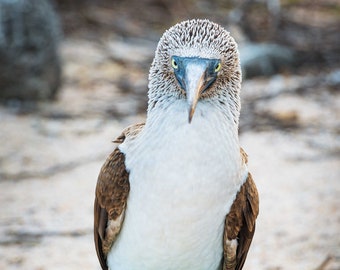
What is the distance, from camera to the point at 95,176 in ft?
19.5

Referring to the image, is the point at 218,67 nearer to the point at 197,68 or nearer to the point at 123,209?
the point at 197,68

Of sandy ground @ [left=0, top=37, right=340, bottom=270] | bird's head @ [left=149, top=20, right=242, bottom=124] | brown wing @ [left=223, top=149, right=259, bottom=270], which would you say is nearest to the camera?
bird's head @ [left=149, top=20, right=242, bottom=124]

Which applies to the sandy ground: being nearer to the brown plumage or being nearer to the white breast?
the brown plumage

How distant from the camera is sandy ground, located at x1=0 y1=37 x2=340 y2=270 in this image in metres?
4.81

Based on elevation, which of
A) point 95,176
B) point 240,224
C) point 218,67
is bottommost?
point 95,176

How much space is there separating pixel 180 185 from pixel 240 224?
1.36 ft

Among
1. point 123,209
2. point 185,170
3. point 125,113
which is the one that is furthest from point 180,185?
point 125,113

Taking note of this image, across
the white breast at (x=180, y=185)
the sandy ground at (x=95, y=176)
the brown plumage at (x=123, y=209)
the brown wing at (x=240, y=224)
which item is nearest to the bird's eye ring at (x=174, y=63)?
the white breast at (x=180, y=185)

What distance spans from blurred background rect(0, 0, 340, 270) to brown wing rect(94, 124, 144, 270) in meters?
1.30

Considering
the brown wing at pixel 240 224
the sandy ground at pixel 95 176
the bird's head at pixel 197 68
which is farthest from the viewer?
the sandy ground at pixel 95 176

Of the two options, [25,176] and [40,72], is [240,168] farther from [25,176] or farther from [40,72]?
[40,72]

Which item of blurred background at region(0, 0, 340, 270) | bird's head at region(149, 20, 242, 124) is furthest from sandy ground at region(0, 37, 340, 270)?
bird's head at region(149, 20, 242, 124)

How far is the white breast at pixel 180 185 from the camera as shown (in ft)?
10.0

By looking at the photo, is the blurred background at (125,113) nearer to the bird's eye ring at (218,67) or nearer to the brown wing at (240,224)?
the brown wing at (240,224)
